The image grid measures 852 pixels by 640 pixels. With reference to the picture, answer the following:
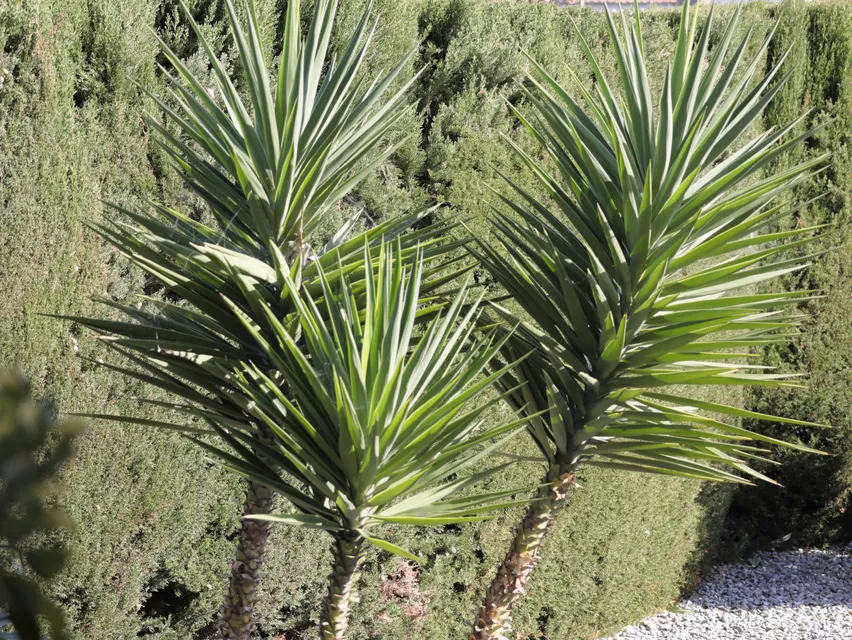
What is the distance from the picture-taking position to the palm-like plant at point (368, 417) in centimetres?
202

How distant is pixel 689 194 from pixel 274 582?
10.2 feet

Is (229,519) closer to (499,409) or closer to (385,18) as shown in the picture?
(499,409)

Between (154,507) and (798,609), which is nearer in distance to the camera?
(154,507)

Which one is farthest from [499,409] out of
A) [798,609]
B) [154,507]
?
[798,609]

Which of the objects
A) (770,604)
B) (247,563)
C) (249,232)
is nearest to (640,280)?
(249,232)

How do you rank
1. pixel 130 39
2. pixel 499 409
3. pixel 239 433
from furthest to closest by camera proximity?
pixel 499 409 → pixel 130 39 → pixel 239 433

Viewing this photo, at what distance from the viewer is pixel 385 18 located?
4891mm

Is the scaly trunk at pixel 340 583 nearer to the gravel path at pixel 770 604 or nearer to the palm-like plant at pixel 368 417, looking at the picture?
the palm-like plant at pixel 368 417

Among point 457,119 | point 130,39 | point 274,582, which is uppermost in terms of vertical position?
point 457,119

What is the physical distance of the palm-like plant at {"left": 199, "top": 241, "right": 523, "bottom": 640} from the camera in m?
2.02

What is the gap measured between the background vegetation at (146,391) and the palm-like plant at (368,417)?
3.39 feet

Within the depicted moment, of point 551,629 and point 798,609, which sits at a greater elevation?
point 798,609

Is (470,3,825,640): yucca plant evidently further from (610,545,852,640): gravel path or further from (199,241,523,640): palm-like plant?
(610,545,852,640): gravel path

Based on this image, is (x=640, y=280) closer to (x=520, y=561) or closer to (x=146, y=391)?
(x=520, y=561)
